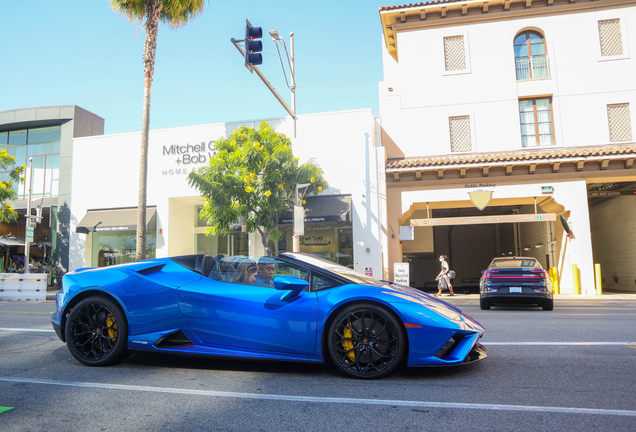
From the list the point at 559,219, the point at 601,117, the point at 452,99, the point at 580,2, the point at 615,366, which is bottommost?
the point at 615,366

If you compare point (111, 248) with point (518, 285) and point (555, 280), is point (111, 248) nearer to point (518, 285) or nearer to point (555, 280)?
point (518, 285)

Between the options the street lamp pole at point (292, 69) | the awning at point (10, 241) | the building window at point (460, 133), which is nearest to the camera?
the street lamp pole at point (292, 69)

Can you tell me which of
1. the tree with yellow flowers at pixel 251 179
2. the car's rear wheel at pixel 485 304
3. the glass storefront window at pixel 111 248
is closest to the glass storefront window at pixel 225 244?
the glass storefront window at pixel 111 248

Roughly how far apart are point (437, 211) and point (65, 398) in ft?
76.3

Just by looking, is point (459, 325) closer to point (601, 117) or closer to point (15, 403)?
point (15, 403)

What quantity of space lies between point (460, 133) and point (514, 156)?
8.58 feet

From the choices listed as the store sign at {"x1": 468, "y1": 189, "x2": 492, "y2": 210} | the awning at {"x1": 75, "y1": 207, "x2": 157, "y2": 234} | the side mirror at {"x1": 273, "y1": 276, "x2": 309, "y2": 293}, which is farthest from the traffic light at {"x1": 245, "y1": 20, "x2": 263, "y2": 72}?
the awning at {"x1": 75, "y1": 207, "x2": 157, "y2": 234}

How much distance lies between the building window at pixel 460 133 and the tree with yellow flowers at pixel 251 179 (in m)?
6.61

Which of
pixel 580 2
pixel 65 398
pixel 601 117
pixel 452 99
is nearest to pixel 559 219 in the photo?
pixel 601 117

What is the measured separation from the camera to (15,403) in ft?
11.5

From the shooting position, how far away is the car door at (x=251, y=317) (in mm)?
4086

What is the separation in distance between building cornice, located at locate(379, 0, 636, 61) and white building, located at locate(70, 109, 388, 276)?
4.49m

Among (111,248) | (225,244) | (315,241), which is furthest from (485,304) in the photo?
(111,248)

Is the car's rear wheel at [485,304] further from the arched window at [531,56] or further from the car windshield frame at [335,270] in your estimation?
the arched window at [531,56]
